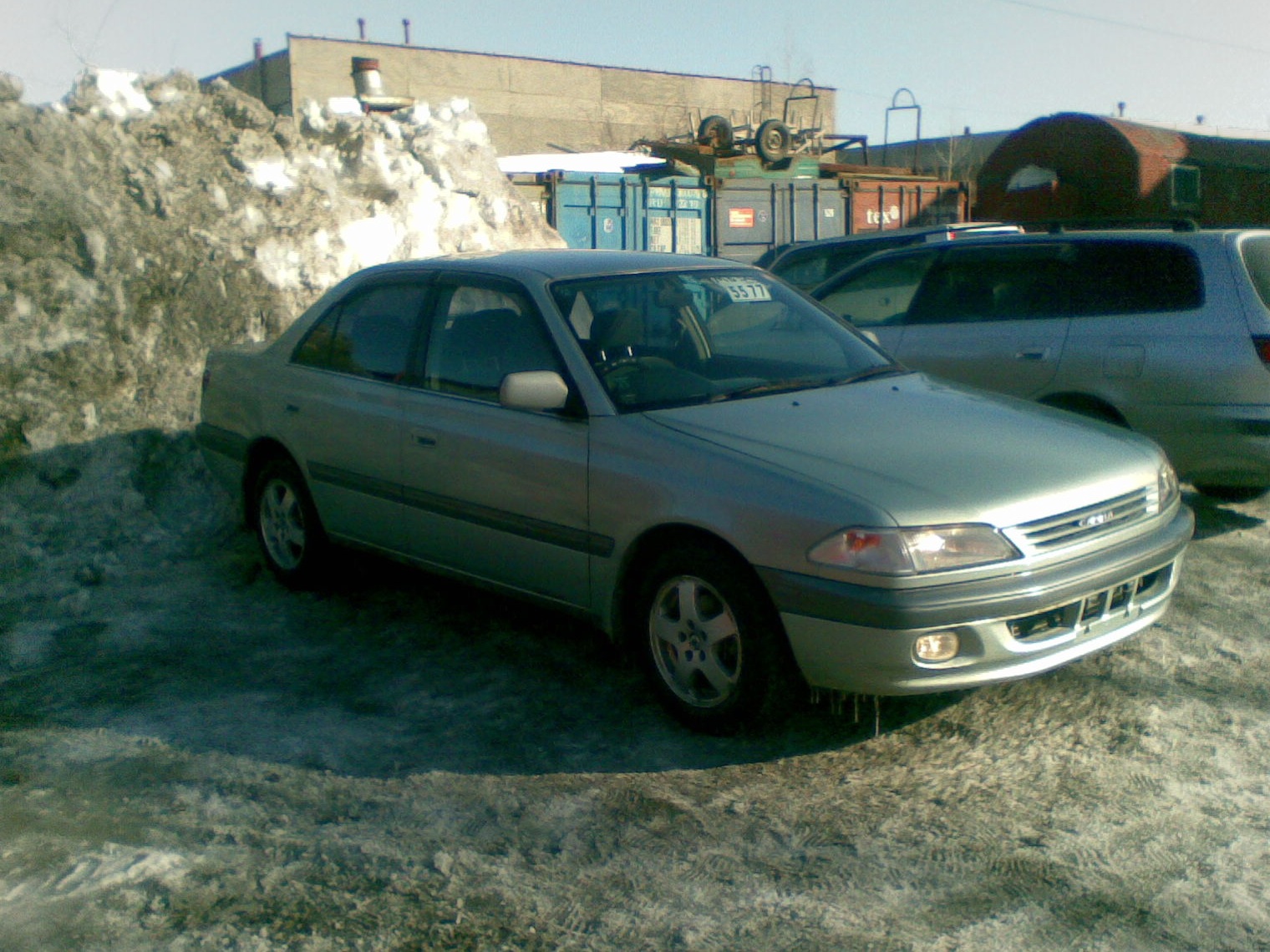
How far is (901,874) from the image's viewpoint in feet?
10.4

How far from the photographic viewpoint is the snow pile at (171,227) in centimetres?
730

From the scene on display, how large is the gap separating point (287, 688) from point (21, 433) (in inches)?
130

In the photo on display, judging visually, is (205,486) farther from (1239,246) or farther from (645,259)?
(1239,246)

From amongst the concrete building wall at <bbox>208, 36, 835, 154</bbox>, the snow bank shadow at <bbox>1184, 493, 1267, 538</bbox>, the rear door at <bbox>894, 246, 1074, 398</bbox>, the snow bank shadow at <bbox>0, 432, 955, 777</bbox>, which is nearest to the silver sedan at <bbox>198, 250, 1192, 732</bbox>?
the snow bank shadow at <bbox>0, 432, 955, 777</bbox>

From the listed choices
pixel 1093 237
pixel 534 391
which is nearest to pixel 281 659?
pixel 534 391

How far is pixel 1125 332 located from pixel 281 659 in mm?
4311

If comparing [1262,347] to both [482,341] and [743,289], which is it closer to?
[743,289]

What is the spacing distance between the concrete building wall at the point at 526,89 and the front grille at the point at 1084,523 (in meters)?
39.3

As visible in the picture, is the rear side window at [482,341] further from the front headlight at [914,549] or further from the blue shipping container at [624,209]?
the blue shipping container at [624,209]

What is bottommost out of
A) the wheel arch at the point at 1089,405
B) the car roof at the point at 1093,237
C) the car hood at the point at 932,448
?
the wheel arch at the point at 1089,405

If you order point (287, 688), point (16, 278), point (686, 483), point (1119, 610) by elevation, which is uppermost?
point (16, 278)

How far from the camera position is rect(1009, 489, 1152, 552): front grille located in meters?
3.65

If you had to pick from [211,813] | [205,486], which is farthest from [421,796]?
[205,486]

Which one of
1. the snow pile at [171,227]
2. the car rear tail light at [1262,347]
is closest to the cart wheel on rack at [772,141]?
the snow pile at [171,227]
